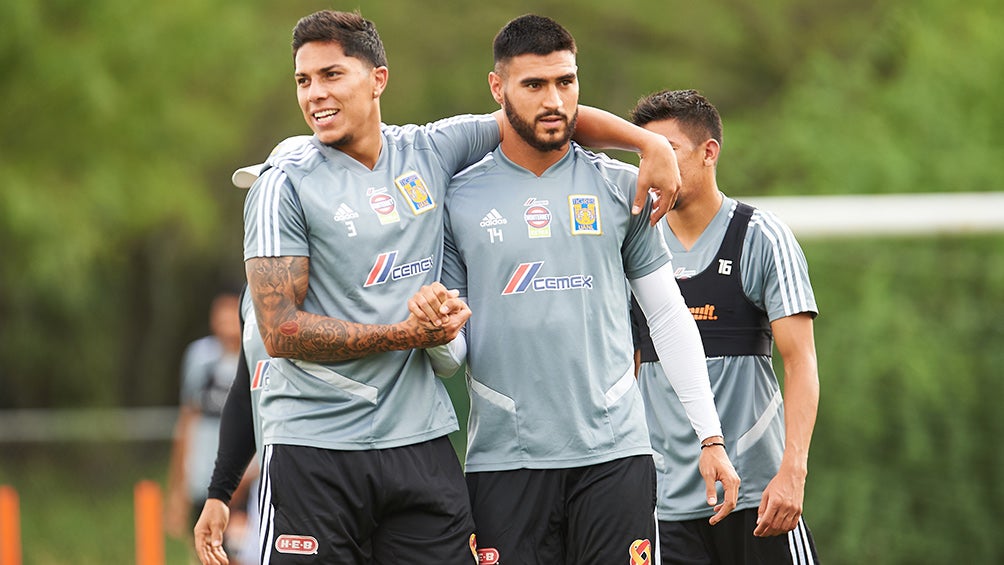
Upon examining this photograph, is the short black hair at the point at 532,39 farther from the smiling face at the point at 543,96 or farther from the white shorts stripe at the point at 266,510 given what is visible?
the white shorts stripe at the point at 266,510

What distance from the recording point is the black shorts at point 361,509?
468cm

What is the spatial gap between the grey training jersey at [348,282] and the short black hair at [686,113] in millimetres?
1368

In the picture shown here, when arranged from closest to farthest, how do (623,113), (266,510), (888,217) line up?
(266,510), (888,217), (623,113)

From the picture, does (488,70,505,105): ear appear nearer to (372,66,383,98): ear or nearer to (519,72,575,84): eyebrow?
(519,72,575,84): eyebrow

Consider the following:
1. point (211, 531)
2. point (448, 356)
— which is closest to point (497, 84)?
point (448, 356)

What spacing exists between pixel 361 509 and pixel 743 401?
166 centimetres

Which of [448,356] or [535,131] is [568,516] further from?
[535,131]

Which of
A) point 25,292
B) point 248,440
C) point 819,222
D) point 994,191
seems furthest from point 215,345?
point 25,292

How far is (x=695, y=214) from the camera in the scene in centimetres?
577

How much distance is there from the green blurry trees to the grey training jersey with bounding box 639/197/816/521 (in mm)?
2567

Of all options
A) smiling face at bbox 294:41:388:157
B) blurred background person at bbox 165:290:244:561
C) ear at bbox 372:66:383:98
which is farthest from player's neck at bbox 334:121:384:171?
blurred background person at bbox 165:290:244:561

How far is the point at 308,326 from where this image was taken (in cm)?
460

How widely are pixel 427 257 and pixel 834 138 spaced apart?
8.98 m

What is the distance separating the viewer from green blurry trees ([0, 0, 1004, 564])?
10.7m
